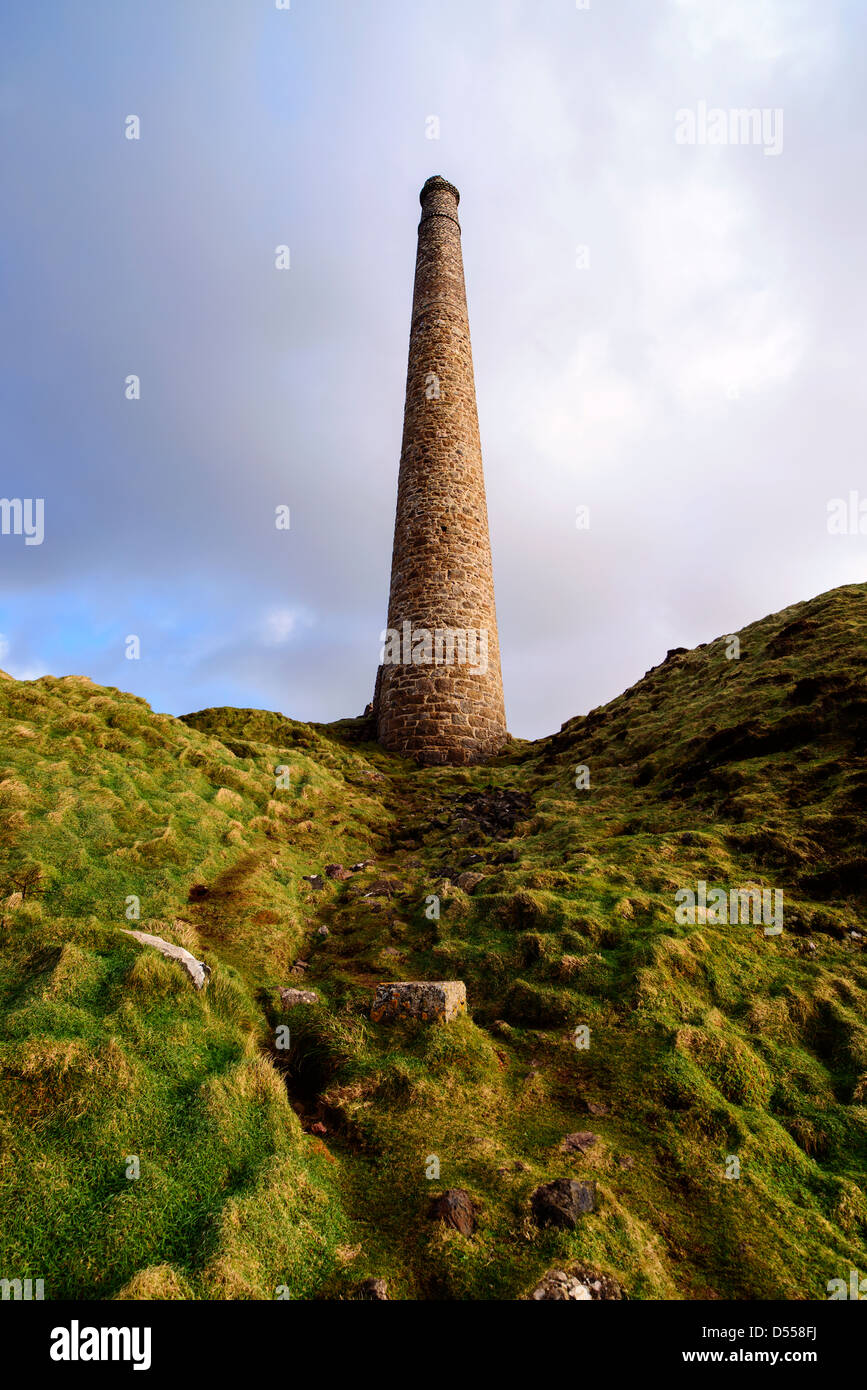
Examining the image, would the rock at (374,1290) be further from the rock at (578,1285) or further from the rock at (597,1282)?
the rock at (597,1282)

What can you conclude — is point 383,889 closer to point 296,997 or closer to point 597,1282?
point 296,997

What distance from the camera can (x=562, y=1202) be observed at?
5320 mm

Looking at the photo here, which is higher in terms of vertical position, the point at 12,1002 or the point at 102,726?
the point at 102,726

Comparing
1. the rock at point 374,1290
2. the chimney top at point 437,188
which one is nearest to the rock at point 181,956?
the rock at point 374,1290

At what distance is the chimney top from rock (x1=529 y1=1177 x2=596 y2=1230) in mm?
45601

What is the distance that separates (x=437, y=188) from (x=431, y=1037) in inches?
1754

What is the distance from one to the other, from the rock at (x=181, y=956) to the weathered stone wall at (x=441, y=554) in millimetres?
17681

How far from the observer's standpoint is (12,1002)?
22.0 feet

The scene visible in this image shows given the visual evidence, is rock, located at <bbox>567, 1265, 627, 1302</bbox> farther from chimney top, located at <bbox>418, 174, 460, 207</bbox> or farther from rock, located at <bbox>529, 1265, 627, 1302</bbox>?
chimney top, located at <bbox>418, 174, 460, 207</bbox>

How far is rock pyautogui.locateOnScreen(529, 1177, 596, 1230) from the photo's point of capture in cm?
520

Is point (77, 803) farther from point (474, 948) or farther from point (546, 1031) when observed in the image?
point (546, 1031)

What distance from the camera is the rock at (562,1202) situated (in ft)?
17.1
